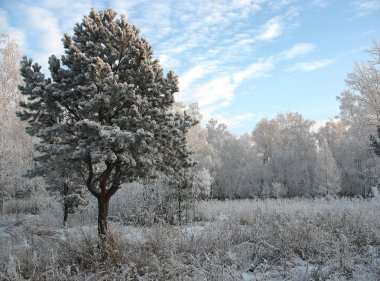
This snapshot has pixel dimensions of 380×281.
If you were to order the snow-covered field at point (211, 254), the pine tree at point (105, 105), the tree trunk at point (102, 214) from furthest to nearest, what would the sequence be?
1. the tree trunk at point (102, 214)
2. the pine tree at point (105, 105)
3. the snow-covered field at point (211, 254)

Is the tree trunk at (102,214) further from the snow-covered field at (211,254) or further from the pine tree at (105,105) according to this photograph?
the snow-covered field at (211,254)

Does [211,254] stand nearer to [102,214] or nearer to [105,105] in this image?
[102,214]

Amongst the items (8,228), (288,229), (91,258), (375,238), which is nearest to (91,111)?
(91,258)

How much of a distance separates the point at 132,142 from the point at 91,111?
1.33 m

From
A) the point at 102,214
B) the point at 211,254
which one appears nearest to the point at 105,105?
the point at 102,214

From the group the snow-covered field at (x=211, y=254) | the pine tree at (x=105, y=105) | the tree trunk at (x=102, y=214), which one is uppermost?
the pine tree at (x=105, y=105)

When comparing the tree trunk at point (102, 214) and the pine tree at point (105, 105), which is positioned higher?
the pine tree at point (105, 105)

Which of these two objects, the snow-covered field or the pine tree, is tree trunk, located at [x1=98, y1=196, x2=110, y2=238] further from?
the snow-covered field

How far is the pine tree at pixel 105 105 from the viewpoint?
7.39 meters

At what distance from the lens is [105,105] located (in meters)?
7.60

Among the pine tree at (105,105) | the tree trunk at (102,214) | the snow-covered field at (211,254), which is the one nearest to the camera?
the snow-covered field at (211,254)

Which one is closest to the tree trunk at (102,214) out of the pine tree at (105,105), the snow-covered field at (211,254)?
the pine tree at (105,105)

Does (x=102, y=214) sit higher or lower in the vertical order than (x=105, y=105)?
lower

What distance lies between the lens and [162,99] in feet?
29.0
